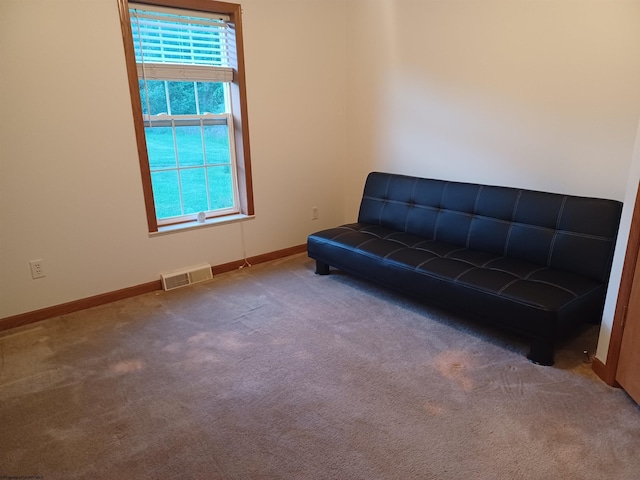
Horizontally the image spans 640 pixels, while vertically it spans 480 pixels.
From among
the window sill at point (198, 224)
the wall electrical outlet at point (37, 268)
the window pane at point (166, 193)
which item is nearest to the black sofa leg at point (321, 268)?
the window sill at point (198, 224)

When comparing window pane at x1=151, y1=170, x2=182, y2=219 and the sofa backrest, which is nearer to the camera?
the sofa backrest

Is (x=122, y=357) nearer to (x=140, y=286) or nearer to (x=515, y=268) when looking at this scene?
(x=140, y=286)

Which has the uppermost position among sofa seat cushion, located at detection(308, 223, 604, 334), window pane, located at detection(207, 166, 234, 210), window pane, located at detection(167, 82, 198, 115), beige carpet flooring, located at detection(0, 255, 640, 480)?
window pane, located at detection(167, 82, 198, 115)

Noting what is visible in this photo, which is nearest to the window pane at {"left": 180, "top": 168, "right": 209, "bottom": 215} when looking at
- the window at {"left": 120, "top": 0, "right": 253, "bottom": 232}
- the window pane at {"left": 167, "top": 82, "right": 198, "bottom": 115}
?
the window at {"left": 120, "top": 0, "right": 253, "bottom": 232}

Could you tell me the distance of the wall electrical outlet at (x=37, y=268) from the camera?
2.87m

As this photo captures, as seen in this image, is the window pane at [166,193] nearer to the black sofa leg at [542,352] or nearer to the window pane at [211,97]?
the window pane at [211,97]

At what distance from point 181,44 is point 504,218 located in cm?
262

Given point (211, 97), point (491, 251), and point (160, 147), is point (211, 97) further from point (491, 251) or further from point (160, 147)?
point (491, 251)

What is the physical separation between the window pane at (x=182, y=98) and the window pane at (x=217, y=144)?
7.9 inches

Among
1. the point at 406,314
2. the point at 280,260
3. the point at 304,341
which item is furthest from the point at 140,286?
the point at 406,314

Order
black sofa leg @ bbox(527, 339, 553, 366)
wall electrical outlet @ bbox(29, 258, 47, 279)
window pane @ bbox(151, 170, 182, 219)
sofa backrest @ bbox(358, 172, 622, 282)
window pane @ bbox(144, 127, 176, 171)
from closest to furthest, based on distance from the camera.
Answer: black sofa leg @ bbox(527, 339, 553, 366) < sofa backrest @ bbox(358, 172, 622, 282) < wall electrical outlet @ bbox(29, 258, 47, 279) < window pane @ bbox(144, 127, 176, 171) < window pane @ bbox(151, 170, 182, 219)

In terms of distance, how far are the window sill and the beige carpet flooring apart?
65 centimetres

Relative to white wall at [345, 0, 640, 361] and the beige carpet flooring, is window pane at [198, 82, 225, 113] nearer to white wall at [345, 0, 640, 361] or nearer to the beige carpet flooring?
white wall at [345, 0, 640, 361]

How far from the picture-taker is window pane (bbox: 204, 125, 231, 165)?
3604 mm
